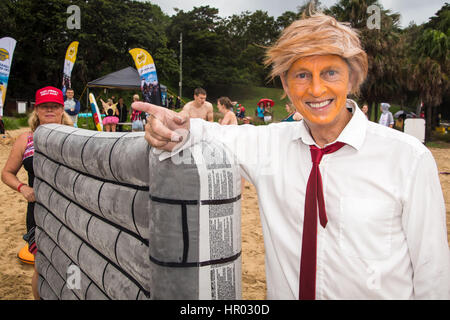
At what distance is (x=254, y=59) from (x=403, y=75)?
2926 cm

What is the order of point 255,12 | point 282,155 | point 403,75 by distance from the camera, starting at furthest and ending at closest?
point 255,12
point 403,75
point 282,155

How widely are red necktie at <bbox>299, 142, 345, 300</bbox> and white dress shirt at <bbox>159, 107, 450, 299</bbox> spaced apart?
0.04 meters

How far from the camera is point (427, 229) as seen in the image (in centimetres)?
123

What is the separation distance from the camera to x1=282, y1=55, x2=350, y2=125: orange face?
1349 millimetres

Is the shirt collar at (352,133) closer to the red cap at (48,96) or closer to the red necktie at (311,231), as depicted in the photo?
the red necktie at (311,231)

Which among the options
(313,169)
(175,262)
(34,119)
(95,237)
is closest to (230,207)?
(175,262)

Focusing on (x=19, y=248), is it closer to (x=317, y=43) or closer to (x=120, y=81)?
(x=317, y=43)

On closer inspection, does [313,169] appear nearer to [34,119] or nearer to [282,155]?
[282,155]

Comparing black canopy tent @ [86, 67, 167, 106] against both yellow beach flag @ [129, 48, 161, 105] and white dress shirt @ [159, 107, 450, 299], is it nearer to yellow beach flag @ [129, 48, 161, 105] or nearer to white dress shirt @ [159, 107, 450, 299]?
yellow beach flag @ [129, 48, 161, 105]

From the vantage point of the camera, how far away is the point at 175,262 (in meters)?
1.11

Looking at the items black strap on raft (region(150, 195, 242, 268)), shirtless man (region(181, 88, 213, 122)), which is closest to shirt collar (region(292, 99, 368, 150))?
black strap on raft (region(150, 195, 242, 268))

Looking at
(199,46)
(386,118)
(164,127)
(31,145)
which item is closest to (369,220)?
(164,127)

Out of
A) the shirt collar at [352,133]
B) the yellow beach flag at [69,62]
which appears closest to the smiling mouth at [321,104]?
the shirt collar at [352,133]

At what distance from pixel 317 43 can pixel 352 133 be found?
0.35 m
